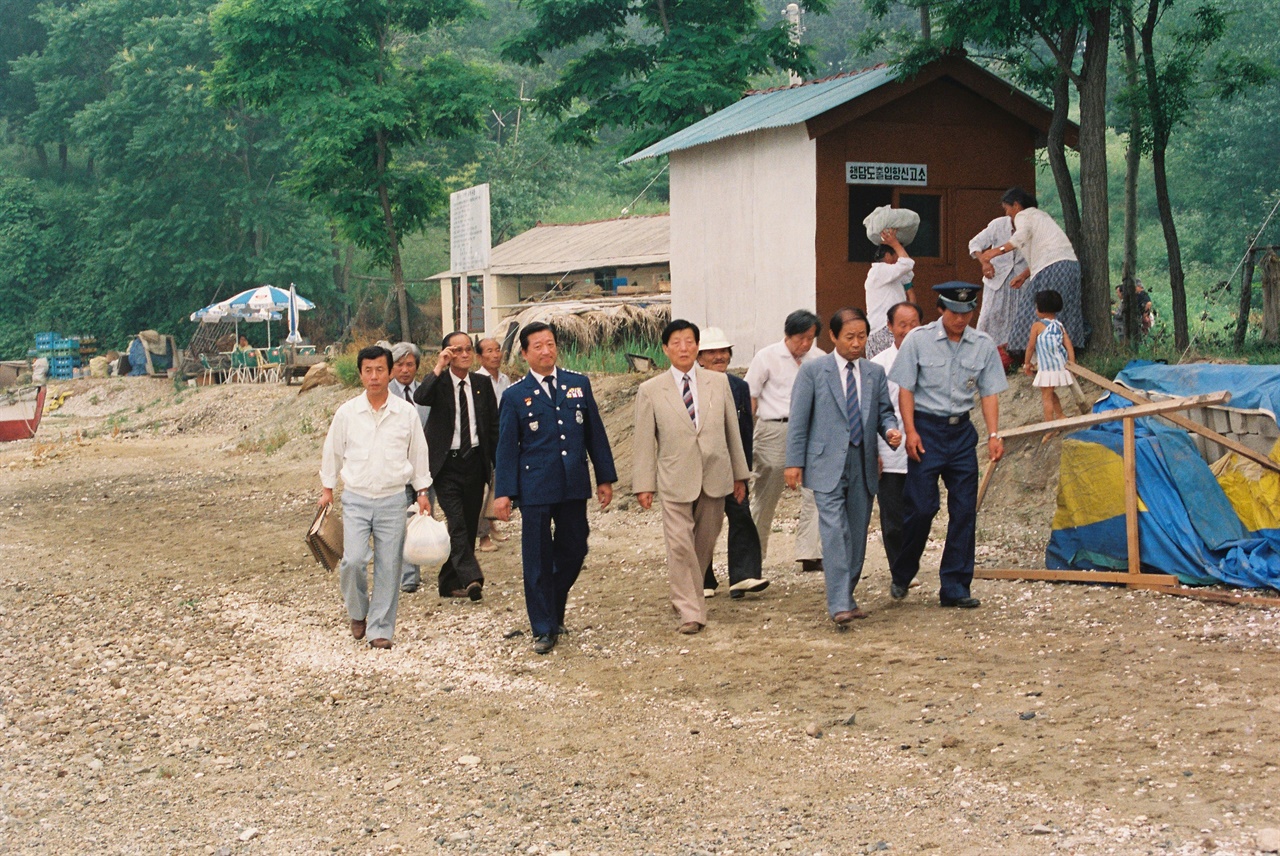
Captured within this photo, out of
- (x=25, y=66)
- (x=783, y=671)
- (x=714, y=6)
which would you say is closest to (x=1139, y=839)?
(x=783, y=671)

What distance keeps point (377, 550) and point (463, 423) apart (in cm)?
164

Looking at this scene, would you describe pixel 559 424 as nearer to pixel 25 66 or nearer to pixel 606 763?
pixel 606 763

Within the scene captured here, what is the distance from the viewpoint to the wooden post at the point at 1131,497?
7738mm

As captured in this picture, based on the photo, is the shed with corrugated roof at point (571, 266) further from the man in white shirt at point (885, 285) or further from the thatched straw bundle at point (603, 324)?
the man in white shirt at point (885, 285)

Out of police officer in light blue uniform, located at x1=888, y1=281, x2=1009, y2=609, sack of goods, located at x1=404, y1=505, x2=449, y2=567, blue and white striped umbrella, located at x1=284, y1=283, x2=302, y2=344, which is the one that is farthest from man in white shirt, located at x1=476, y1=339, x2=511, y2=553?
blue and white striped umbrella, located at x1=284, y1=283, x2=302, y2=344

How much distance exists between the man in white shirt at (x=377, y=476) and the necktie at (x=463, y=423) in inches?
51.4

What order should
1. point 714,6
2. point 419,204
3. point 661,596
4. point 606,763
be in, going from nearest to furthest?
1. point 606,763
2. point 661,596
3. point 714,6
4. point 419,204

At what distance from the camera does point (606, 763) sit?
553 centimetres

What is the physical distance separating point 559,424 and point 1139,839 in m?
4.05

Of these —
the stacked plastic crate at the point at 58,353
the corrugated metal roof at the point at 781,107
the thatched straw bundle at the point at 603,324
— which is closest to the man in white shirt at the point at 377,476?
the corrugated metal roof at the point at 781,107

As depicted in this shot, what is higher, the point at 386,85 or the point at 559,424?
the point at 386,85

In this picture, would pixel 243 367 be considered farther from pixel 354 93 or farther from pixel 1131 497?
pixel 1131 497

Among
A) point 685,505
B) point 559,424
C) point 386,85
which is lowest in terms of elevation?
point 685,505

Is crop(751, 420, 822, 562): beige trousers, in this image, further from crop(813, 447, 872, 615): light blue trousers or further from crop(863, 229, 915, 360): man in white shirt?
crop(863, 229, 915, 360): man in white shirt
